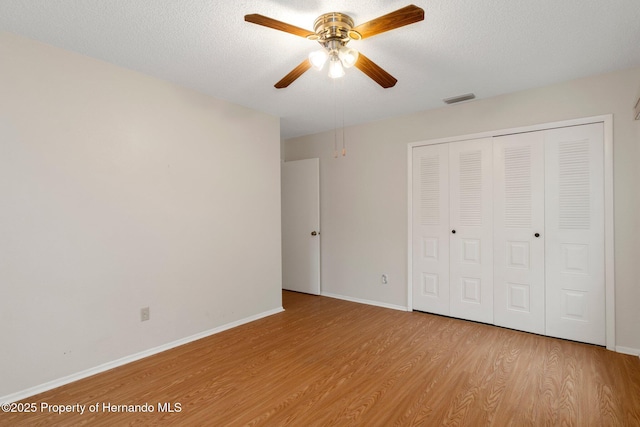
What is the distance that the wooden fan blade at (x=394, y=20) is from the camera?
5.28 ft

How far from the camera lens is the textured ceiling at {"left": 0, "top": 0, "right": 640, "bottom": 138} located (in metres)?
1.96

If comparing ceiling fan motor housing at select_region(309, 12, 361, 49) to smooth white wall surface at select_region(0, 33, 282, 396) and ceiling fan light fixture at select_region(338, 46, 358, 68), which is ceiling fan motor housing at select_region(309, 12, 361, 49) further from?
smooth white wall surface at select_region(0, 33, 282, 396)

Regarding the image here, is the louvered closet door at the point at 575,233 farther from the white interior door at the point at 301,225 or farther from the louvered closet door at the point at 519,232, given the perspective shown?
the white interior door at the point at 301,225

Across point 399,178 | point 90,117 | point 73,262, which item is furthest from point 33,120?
point 399,178

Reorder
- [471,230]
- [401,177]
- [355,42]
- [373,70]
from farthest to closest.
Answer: [401,177] < [471,230] < [355,42] < [373,70]

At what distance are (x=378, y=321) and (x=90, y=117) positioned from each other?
3279 millimetres

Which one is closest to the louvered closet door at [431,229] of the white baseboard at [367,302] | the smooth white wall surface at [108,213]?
the white baseboard at [367,302]

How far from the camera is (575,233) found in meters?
3.03

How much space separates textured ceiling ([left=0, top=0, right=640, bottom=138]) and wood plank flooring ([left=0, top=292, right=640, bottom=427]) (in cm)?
239

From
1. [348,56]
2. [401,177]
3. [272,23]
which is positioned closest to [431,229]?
[401,177]

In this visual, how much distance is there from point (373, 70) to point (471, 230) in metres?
2.24

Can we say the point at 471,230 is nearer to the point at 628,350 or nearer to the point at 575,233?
the point at 575,233

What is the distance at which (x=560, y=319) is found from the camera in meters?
3.09

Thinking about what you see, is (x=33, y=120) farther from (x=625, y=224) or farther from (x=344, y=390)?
(x=625, y=224)
